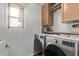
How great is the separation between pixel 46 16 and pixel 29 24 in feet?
0.60

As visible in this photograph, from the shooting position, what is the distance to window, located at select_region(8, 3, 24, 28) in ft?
3.74

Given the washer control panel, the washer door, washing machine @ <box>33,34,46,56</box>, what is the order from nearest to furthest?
the washer control panel < the washer door < washing machine @ <box>33,34,46,56</box>

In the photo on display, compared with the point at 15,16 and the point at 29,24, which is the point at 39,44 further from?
the point at 15,16

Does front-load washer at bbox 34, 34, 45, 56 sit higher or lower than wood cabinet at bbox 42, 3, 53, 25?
lower

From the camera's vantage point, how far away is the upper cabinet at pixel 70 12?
3.68ft

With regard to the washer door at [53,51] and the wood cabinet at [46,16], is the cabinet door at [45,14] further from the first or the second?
the washer door at [53,51]

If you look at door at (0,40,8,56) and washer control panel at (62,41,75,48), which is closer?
washer control panel at (62,41,75,48)

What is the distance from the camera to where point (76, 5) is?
1.12 m

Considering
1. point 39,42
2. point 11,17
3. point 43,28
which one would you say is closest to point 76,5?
point 43,28

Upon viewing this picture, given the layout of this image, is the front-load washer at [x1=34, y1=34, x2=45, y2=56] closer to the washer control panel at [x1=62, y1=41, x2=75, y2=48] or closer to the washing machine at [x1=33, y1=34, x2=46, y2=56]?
the washing machine at [x1=33, y1=34, x2=46, y2=56]

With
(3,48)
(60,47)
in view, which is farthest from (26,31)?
(60,47)

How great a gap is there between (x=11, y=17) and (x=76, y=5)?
626 millimetres

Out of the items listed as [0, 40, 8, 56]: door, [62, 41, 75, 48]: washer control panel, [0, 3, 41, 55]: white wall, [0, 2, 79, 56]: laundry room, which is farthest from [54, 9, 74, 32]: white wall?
[0, 40, 8, 56]: door

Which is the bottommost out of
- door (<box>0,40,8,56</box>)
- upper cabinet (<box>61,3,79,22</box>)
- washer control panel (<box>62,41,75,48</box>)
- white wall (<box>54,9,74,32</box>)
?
door (<box>0,40,8,56</box>)
